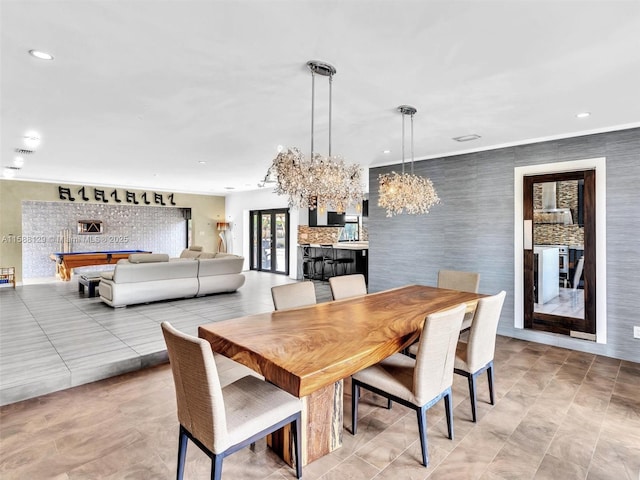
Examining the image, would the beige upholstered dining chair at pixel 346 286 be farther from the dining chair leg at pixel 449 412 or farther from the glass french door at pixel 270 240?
the glass french door at pixel 270 240

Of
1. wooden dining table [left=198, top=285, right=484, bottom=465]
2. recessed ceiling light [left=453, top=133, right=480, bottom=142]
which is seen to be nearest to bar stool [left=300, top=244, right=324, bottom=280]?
recessed ceiling light [left=453, top=133, right=480, bottom=142]

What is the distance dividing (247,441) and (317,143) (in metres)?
3.64

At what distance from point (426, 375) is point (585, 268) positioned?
3166 millimetres

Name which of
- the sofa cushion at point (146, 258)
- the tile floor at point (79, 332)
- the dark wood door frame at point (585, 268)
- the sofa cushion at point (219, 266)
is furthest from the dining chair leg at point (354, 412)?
the sofa cushion at point (146, 258)

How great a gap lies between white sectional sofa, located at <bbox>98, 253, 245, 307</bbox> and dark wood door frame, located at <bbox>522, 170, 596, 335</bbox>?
522 cm

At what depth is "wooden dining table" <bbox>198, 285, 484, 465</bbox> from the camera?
1619 millimetres

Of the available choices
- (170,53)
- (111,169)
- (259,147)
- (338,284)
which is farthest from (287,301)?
(111,169)

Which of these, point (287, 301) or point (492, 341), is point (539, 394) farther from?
point (287, 301)

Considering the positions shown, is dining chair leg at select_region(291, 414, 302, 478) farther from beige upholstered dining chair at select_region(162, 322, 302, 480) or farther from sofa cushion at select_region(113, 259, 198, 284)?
sofa cushion at select_region(113, 259, 198, 284)

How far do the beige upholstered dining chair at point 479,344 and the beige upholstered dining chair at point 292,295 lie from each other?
1311mm

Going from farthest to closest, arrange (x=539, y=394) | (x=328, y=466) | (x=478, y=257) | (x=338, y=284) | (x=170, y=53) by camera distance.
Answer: (x=478, y=257)
(x=338, y=284)
(x=539, y=394)
(x=170, y=53)
(x=328, y=466)

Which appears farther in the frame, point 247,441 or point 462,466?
point 462,466

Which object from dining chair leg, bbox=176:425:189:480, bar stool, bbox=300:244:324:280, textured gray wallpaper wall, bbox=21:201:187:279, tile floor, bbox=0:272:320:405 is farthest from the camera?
bar stool, bbox=300:244:324:280

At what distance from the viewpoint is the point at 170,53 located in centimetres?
226
